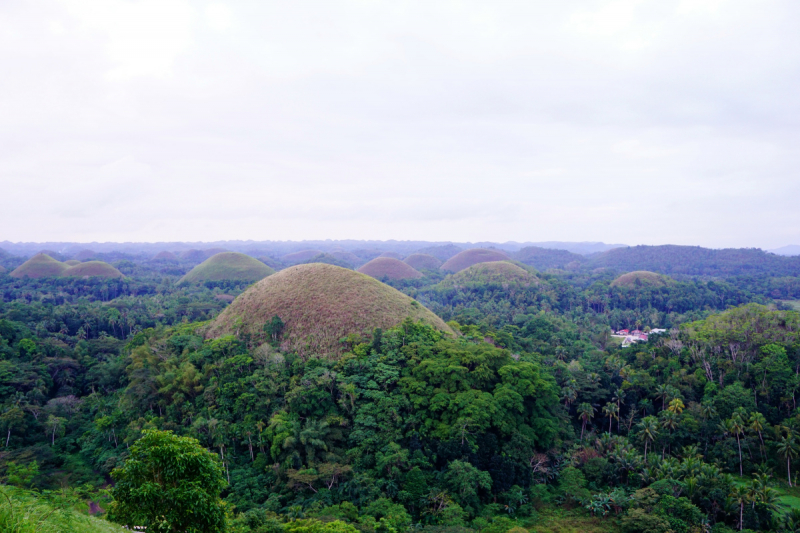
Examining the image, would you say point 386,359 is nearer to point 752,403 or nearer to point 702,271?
point 752,403

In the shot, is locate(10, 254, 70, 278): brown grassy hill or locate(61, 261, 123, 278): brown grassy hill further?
locate(61, 261, 123, 278): brown grassy hill

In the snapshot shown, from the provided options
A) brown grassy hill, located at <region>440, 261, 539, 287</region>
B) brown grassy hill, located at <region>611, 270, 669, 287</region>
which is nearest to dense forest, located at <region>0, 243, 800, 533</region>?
brown grassy hill, located at <region>440, 261, 539, 287</region>

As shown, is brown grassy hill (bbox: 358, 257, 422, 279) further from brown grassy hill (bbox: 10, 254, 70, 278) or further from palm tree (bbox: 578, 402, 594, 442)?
palm tree (bbox: 578, 402, 594, 442)

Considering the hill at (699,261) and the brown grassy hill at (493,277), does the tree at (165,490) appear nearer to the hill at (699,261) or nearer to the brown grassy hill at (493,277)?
the brown grassy hill at (493,277)

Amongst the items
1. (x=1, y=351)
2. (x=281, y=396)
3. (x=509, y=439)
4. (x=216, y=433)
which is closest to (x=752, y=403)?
(x=509, y=439)

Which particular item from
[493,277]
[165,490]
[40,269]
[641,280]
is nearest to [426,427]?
[165,490]

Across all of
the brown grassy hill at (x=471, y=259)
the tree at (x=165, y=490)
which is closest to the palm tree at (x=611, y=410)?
the tree at (x=165, y=490)
